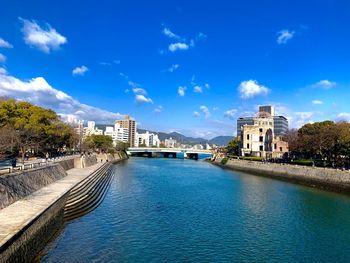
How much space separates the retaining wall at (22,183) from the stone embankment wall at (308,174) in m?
36.4

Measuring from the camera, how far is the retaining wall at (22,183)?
2016 cm

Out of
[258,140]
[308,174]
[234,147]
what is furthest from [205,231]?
[234,147]

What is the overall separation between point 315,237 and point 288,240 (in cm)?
238

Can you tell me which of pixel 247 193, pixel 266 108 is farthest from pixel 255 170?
pixel 266 108

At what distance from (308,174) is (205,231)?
3802cm

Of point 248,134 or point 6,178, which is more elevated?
point 248,134

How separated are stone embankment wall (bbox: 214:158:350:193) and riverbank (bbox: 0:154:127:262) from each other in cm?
3565

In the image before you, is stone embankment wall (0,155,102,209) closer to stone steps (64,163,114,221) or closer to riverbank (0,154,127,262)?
riverbank (0,154,127,262)

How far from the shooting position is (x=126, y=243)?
18703 mm

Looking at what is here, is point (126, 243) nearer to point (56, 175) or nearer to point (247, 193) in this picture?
point (56, 175)

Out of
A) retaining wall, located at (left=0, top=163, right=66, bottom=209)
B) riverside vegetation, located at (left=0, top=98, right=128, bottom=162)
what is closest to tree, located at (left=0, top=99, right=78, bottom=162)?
riverside vegetation, located at (left=0, top=98, right=128, bottom=162)

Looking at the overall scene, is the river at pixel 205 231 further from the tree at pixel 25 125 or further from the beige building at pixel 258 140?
the beige building at pixel 258 140

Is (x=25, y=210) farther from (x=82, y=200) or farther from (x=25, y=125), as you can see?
→ (x=25, y=125)

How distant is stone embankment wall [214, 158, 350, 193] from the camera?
44.3m
